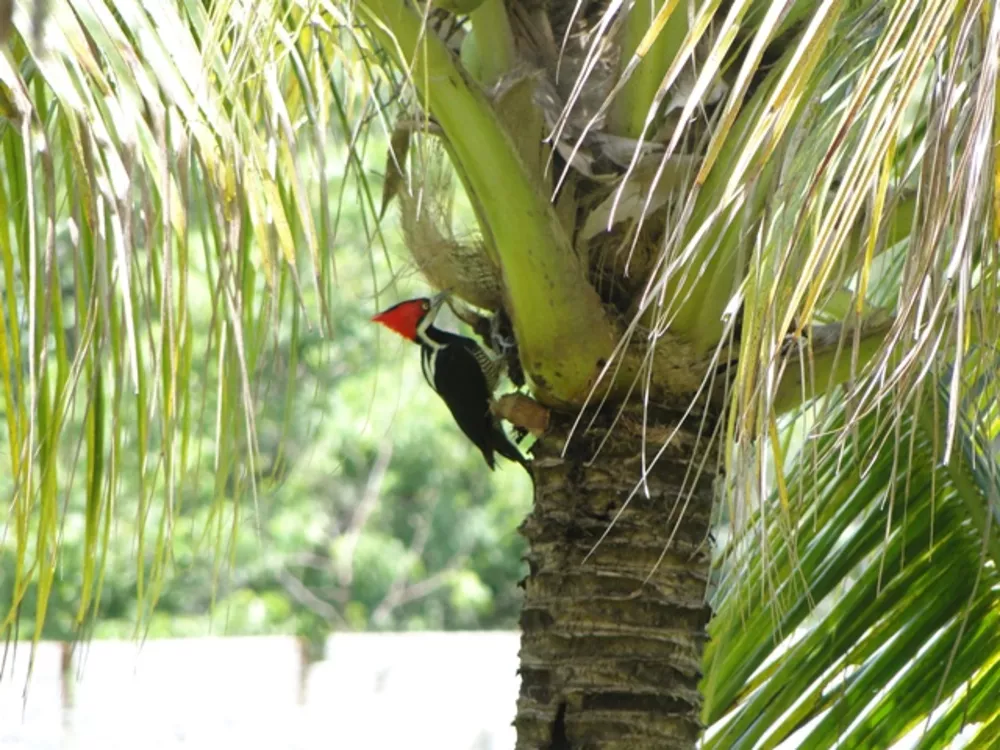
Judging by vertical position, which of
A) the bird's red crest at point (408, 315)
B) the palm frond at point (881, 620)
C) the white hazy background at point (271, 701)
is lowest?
the white hazy background at point (271, 701)

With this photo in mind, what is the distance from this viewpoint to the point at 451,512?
862cm

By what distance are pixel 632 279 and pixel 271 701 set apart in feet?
9.98

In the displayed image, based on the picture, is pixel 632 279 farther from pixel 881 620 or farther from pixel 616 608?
pixel 881 620

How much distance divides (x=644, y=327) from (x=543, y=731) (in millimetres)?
580

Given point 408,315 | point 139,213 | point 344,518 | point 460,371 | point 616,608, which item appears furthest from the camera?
point 344,518

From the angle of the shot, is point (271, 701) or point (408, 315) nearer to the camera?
point (408, 315)

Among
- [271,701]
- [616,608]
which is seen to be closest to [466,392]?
[616,608]

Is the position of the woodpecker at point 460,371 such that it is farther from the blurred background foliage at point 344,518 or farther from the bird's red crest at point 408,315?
the blurred background foliage at point 344,518

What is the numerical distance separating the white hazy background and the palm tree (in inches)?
78.9

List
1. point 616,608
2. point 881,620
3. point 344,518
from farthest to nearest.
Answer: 1. point 344,518
2. point 881,620
3. point 616,608

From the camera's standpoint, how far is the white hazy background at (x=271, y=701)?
13.7 ft

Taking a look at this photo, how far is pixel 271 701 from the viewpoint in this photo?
453cm

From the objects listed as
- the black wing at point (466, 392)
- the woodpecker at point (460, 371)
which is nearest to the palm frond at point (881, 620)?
the woodpecker at point (460, 371)

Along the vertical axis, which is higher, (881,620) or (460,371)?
(460,371)
